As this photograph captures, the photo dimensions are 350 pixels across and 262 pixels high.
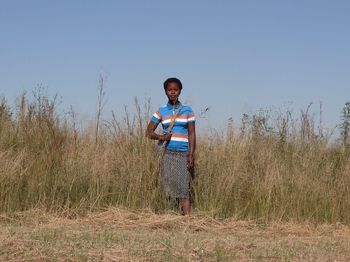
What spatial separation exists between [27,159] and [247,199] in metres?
3.03

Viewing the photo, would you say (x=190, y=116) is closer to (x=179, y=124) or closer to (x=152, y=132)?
(x=179, y=124)

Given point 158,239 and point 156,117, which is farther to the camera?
point 156,117

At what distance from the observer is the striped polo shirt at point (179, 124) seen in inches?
281

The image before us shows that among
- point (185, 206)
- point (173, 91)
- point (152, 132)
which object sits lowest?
point (185, 206)

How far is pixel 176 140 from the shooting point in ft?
23.5

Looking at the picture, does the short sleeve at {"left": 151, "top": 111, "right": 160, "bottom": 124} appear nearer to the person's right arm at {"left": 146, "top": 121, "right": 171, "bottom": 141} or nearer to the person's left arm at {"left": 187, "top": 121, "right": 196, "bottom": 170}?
the person's right arm at {"left": 146, "top": 121, "right": 171, "bottom": 141}

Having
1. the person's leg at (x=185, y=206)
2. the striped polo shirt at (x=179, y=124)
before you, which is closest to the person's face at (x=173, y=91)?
the striped polo shirt at (x=179, y=124)

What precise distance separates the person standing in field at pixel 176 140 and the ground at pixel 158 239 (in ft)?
1.16

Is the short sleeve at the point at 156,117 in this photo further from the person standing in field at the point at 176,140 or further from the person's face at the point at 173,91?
the person's face at the point at 173,91

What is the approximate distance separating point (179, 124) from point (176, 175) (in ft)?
2.23

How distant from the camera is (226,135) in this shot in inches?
332

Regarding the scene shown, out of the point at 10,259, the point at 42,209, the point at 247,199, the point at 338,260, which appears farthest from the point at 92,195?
the point at 338,260

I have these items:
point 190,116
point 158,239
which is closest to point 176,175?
point 190,116

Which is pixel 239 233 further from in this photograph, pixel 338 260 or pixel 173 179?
pixel 338 260
